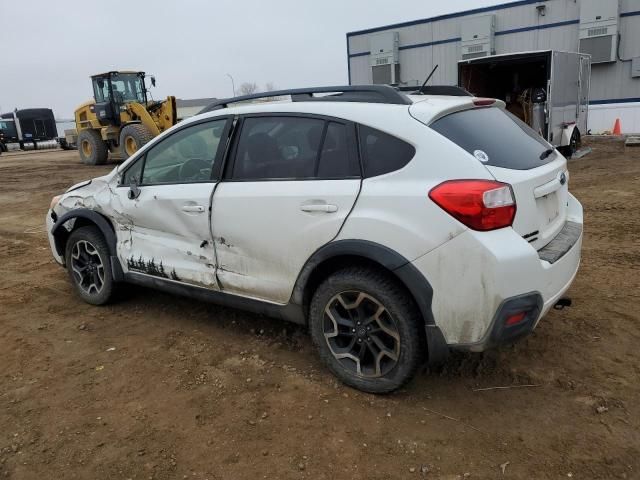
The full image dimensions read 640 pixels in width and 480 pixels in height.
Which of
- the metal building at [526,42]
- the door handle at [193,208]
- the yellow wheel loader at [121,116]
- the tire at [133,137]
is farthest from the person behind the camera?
the metal building at [526,42]

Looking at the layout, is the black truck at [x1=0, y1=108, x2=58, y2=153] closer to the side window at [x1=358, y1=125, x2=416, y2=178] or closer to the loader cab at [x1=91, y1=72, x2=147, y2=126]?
the loader cab at [x1=91, y1=72, x2=147, y2=126]

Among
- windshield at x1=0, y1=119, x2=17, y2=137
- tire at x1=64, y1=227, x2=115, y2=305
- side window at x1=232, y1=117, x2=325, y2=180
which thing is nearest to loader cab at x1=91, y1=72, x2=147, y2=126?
tire at x1=64, y1=227, x2=115, y2=305

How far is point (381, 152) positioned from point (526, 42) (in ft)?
66.0

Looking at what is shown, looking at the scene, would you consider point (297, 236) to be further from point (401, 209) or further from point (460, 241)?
point (460, 241)

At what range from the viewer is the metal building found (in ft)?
59.4

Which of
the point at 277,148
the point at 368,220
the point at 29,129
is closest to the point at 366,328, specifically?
the point at 368,220

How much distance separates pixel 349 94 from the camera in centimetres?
322

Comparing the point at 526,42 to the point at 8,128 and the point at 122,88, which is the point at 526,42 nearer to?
the point at 122,88

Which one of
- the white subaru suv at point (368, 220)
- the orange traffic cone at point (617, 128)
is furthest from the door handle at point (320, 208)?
the orange traffic cone at point (617, 128)

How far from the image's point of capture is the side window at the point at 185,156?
3.63 m

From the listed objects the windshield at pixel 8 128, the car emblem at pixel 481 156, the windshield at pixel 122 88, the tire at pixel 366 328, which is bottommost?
the tire at pixel 366 328

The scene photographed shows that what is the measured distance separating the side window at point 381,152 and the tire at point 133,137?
14.2 meters

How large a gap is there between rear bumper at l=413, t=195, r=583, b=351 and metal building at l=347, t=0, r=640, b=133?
62.5 feet

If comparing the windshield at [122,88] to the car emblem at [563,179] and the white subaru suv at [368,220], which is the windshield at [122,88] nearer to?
the white subaru suv at [368,220]
